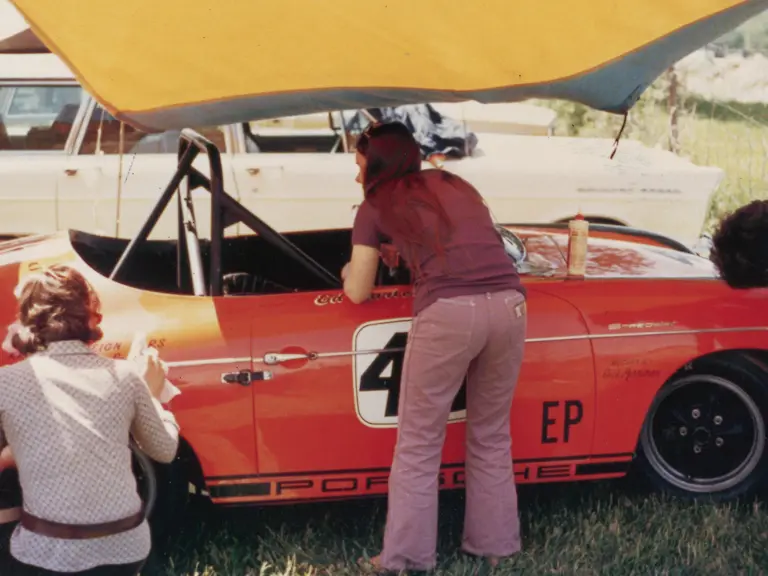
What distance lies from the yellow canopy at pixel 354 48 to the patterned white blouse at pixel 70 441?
93 cm

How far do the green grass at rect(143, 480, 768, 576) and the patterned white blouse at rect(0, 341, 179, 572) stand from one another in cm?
112

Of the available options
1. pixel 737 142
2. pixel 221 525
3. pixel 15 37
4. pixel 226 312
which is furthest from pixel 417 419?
pixel 737 142

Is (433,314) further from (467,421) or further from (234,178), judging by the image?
(234,178)

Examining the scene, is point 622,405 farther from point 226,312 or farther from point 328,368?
point 226,312

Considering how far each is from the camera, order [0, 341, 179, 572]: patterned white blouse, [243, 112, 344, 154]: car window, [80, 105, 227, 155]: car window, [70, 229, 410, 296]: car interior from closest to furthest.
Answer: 1. [0, 341, 179, 572]: patterned white blouse
2. [70, 229, 410, 296]: car interior
3. [80, 105, 227, 155]: car window
4. [243, 112, 344, 154]: car window

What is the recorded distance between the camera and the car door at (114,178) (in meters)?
7.34

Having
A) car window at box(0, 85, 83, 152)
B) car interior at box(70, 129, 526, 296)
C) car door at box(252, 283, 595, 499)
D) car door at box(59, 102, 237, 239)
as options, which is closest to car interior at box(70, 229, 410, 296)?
car interior at box(70, 129, 526, 296)

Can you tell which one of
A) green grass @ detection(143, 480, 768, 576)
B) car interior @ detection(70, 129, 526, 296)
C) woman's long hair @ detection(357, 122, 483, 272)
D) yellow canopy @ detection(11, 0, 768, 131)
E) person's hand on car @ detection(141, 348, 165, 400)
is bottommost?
green grass @ detection(143, 480, 768, 576)

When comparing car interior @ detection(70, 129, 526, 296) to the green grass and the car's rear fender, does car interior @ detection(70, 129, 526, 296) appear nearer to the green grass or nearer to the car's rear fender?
the car's rear fender

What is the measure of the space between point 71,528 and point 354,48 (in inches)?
65.6

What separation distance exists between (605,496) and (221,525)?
1.62 metres

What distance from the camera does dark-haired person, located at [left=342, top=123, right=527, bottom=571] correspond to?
3527 millimetres

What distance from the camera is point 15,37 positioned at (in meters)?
6.21

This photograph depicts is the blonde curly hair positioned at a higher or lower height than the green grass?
higher
